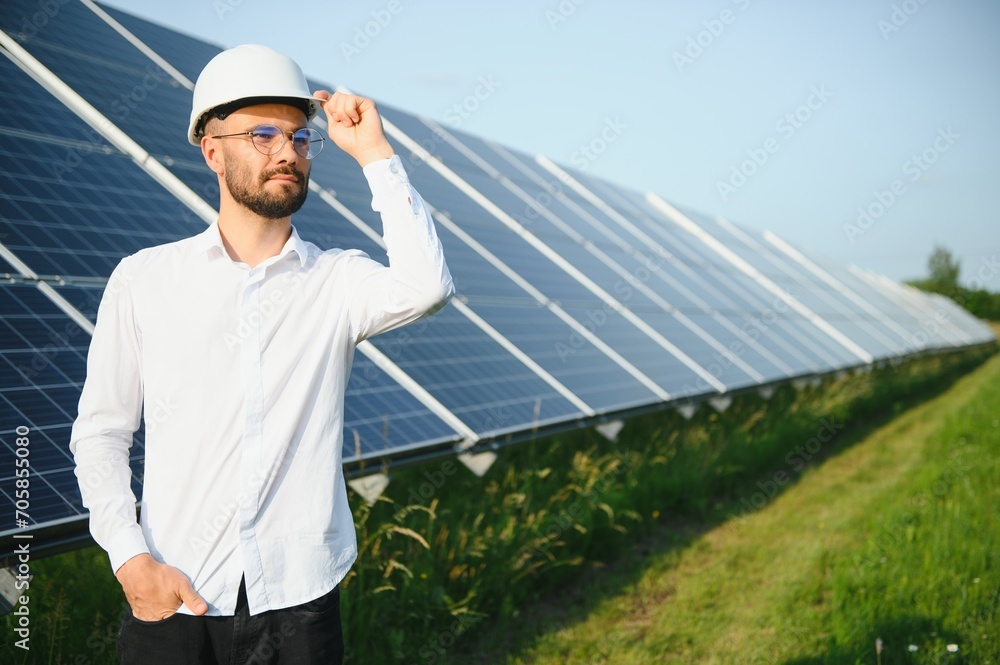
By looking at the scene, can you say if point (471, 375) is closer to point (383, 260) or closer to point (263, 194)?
point (383, 260)

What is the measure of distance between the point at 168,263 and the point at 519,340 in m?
4.99

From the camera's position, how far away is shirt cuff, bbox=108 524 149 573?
89.7 inches

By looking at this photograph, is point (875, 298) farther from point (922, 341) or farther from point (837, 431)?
point (837, 431)

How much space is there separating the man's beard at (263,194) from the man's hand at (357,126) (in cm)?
17

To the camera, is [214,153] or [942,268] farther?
[942,268]

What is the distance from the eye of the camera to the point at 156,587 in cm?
229

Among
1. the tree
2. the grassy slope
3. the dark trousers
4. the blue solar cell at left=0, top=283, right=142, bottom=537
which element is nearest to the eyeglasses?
the dark trousers

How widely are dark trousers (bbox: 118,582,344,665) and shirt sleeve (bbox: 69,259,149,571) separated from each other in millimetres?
239

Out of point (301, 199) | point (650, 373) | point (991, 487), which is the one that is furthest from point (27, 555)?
point (991, 487)

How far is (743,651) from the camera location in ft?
17.9

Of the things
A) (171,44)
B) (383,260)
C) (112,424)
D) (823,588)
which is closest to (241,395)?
(112,424)

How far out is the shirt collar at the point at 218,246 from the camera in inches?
97.7

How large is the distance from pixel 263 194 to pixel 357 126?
1.08 ft

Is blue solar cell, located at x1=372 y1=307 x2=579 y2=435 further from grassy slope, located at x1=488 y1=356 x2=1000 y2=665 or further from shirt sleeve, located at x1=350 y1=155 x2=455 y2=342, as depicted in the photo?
shirt sleeve, located at x1=350 y1=155 x2=455 y2=342
